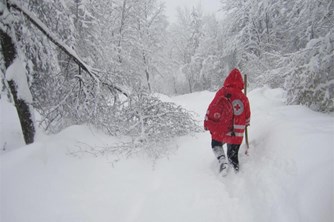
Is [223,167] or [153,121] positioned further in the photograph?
[153,121]

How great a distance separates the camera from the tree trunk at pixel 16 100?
12.9 feet

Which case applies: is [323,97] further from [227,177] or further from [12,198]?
[12,198]

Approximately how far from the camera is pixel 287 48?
1569 cm

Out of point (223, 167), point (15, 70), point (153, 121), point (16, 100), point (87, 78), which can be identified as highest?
point (15, 70)

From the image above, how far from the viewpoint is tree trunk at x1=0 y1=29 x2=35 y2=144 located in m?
3.92

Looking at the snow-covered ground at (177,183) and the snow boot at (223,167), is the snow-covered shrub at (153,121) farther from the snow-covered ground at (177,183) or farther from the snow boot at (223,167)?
the snow boot at (223,167)

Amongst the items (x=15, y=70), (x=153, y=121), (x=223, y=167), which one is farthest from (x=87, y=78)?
(x=223, y=167)

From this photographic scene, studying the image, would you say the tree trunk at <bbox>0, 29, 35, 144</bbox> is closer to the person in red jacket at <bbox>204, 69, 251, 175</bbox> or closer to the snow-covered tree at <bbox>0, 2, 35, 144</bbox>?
the snow-covered tree at <bbox>0, 2, 35, 144</bbox>

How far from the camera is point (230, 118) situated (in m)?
3.94

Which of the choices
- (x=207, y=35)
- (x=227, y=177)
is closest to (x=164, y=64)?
(x=207, y=35)

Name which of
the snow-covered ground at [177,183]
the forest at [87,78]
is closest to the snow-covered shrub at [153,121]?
the forest at [87,78]

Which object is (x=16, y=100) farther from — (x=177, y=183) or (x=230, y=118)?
(x=230, y=118)

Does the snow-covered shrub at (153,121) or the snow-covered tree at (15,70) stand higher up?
the snow-covered tree at (15,70)

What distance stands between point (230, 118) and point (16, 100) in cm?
420
